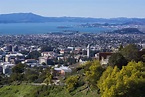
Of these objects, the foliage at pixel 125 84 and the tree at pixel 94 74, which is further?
the tree at pixel 94 74

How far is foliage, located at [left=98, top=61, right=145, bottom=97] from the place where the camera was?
54.4 feet

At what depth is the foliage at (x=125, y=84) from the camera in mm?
16578

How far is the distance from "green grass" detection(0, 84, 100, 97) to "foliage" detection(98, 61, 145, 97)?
280cm

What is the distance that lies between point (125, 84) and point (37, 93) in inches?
352

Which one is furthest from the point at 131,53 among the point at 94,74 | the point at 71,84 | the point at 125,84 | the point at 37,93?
the point at 125,84

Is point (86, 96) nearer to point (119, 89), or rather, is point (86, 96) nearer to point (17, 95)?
point (119, 89)

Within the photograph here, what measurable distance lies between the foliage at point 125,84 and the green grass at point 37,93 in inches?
110

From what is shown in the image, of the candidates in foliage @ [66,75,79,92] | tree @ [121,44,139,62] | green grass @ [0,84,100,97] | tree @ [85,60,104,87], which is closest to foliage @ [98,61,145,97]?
tree @ [85,60,104,87]

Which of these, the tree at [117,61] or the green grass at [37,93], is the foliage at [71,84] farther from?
the tree at [117,61]

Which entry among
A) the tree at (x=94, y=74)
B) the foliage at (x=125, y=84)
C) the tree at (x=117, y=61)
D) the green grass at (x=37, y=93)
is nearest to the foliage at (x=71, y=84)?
the green grass at (x=37, y=93)

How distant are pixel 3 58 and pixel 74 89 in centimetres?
7229

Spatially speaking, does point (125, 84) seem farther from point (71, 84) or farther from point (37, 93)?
point (37, 93)

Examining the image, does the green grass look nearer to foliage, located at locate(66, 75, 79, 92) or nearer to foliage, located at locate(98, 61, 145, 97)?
foliage, located at locate(66, 75, 79, 92)

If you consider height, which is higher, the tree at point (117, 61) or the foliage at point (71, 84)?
the tree at point (117, 61)
